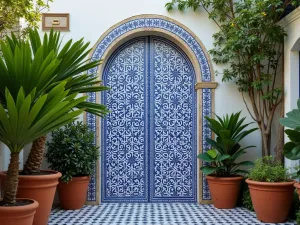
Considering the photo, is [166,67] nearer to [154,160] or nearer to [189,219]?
[154,160]

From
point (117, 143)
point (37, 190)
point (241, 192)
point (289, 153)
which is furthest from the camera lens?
point (117, 143)

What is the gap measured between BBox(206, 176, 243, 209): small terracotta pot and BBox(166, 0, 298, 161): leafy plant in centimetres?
70

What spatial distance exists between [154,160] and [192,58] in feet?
5.69

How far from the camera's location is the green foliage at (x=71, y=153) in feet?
20.6

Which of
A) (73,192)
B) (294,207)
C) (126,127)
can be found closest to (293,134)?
(294,207)

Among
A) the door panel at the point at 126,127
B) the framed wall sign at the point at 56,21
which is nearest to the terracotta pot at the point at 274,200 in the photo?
the door panel at the point at 126,127

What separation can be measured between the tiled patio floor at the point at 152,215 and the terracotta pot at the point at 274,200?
138 millimetres

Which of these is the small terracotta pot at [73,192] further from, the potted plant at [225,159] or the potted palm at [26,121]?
the potted palm at [26,121]

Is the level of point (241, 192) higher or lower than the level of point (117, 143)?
lower

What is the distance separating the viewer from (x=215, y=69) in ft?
23.1

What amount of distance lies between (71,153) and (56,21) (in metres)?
2.14

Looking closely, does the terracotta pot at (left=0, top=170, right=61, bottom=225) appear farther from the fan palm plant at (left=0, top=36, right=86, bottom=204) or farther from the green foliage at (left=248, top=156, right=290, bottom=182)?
the green foliage at (left=248, top=156, right=290, bottom=182)

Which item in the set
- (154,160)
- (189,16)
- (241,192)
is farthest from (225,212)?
(189,16)

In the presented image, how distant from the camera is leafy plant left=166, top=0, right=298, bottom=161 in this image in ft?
20.8
